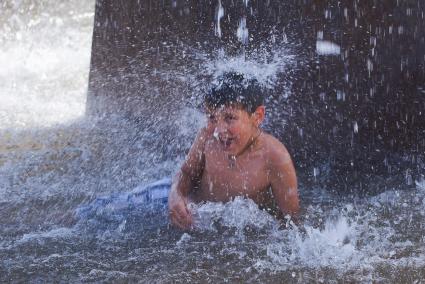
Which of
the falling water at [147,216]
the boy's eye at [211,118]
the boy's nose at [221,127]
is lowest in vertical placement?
the falling water at [147,216]

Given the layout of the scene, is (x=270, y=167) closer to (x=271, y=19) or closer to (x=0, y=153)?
(x=271, y=19)

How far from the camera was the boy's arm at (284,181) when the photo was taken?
3.52 metres

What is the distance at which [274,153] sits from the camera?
3.54 m

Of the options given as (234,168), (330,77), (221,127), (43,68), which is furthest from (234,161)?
(43,68)

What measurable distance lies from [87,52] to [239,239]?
3880 millimetres

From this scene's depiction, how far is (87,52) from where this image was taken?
6.72 meters

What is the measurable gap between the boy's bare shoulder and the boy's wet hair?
0.65ft

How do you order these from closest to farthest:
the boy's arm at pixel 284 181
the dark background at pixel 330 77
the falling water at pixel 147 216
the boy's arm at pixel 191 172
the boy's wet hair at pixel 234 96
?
the falling water at pixel 147 216, the boy's wet hair at pixel 234 96, the boy's arm at pixel 284 181, the boy's arm at pixel 191 172, the dark background at pixel 330 77

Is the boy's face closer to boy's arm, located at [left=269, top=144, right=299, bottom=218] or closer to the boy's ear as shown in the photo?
the boy's ear

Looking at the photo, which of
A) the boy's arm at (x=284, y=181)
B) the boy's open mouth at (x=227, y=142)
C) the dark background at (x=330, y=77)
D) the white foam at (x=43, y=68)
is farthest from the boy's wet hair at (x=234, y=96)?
the white foam at (x=43, y=68)

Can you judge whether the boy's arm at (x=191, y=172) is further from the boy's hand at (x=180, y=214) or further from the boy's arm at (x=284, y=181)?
the boy's arm at (x=284, y=181)

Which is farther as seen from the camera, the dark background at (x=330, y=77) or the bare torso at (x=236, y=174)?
the dark background at (x=330, y=77)

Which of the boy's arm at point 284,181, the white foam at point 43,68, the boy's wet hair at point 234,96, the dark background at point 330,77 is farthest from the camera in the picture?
the white foam at point 43,68

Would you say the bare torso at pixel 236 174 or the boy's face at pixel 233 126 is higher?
the boy's face at pixel 233 126
